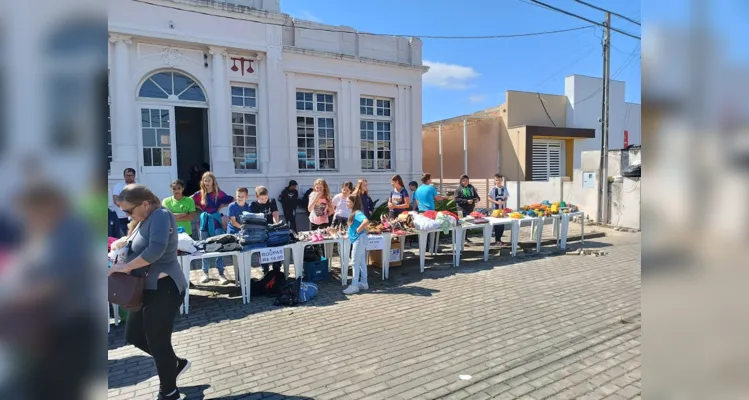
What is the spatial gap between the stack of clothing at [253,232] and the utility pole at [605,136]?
1159 cm

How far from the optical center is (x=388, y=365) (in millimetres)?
4047

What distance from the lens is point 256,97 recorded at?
11906mm

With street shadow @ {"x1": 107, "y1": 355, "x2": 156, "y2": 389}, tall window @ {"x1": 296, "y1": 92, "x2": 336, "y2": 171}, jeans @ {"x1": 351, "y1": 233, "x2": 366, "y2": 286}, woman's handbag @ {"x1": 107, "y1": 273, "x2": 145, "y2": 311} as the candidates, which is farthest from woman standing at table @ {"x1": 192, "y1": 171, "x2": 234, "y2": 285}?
tall window @ {"x1": 296, "y1": 92, "x2": 336, "y2": 171}

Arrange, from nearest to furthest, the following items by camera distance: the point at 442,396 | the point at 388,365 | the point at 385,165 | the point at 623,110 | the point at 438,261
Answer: the point at 442,396
the point at 388,365
the point at 438,261
the point at 385,165
the point at 623,110

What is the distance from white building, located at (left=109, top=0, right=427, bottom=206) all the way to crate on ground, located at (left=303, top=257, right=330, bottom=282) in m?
5.21

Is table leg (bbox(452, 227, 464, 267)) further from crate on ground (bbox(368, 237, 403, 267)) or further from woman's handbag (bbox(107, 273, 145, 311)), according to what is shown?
woman's handbag (bbox(107, 273, 145, 311))

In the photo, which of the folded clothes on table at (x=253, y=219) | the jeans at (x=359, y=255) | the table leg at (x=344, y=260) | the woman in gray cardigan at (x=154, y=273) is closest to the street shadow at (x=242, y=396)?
the woman in gray cardigan at (x=154, y=273)

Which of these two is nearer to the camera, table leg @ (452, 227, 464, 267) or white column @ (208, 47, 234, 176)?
table leg @ (452, 227, 464, 267)

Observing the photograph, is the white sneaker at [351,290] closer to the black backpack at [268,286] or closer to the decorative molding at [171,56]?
the black backpack at [268,286]

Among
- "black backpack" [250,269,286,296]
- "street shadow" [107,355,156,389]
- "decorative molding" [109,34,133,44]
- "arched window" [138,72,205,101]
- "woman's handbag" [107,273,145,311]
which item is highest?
"decorative molding" [109,34,133,44]

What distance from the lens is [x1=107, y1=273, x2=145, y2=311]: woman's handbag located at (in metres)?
2.96
